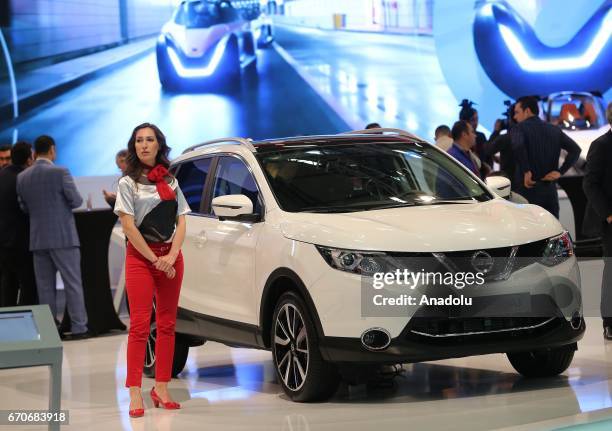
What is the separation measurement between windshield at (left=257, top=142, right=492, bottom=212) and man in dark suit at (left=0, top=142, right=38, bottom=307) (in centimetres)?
474

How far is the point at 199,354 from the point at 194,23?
848 centimetres

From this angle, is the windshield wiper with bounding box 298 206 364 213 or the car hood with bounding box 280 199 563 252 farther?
the windshield wiper with bounding box 298 206 364 213

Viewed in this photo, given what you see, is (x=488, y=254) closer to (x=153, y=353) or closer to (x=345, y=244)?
(x=345, y=244)

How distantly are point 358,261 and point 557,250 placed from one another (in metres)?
1.29

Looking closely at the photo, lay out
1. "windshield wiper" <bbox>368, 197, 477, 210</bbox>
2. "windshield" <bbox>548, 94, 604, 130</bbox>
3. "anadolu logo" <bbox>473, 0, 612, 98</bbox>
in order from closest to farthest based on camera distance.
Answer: "windshield wiper" <bbox>368, 197, 477, 210</bbox> < "windshield" <bbox>548, 94, 604, 130</bbox> < "anadolu logo" <bbox>473, 0, 612, 98</bbox>

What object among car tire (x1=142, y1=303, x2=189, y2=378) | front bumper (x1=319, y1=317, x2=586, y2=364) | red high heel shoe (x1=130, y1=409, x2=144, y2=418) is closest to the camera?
front bumper (x1=319, y1=317, x2=586, y2=364)

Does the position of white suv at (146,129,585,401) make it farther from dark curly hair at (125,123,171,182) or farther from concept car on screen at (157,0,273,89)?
concept car on screen at (157,0,273,89)

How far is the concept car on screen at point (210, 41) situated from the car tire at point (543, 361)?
1064 cm

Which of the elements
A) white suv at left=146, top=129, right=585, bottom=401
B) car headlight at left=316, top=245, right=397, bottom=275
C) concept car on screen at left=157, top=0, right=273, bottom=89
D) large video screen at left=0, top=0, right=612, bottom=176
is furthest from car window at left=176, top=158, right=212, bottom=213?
concept car on screen at left=157, top=0, right=273, bottom=89

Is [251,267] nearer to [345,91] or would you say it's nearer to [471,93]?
[345,91]

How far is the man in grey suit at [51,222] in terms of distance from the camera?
11891 millimetres

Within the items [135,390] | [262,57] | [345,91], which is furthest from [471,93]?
[135,390]

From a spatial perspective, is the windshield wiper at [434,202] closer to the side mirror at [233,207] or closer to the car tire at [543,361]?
the side mirror at [233,207]

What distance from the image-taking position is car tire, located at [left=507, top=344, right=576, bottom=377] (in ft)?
25.6
